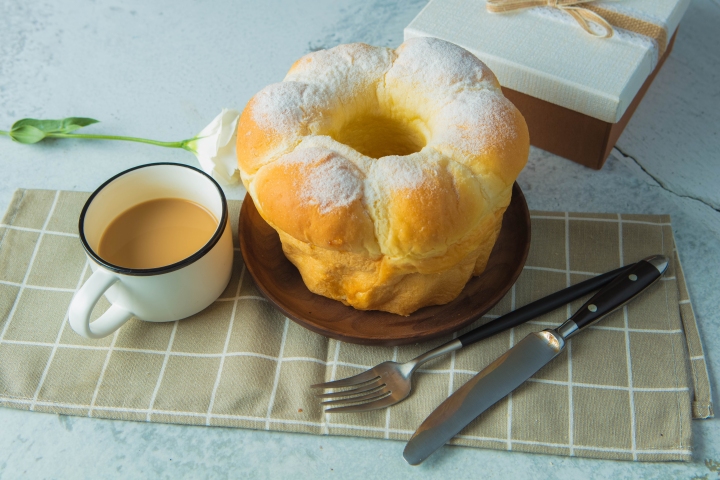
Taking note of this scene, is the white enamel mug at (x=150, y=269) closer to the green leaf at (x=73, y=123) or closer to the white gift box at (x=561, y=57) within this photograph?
the green leaf at (x=73, y=123)

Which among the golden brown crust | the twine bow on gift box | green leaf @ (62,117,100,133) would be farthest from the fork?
green leaf @ (62,117,100,133)

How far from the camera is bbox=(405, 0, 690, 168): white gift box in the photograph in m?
1.64

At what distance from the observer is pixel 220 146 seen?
5.64ft

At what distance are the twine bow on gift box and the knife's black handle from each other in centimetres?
60

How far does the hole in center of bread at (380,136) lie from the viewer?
147 centimetres

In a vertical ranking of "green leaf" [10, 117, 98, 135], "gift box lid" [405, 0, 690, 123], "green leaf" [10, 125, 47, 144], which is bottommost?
"green leaf" [10, 125, 47, 144]

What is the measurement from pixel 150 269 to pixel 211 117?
31.7 inches

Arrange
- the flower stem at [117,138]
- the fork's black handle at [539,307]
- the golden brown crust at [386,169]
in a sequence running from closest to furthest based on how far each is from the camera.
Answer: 1. the golden brown crust at [386,169]
2. the fork's black handle at [539,307]
3. the flower stem at [117,138]

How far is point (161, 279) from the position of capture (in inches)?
53.3

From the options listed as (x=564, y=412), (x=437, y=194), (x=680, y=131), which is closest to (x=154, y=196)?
(x=437, y=194)

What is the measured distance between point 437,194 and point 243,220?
552mm

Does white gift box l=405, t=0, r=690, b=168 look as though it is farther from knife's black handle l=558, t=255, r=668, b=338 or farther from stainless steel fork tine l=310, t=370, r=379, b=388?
stainless steel fork tine l=310, t=370, r=379, b=388

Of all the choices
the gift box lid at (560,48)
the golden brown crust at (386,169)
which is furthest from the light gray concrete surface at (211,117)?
the golden brown crust at (386,169)

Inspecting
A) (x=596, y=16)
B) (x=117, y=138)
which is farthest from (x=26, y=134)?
(x=596, y=16)
